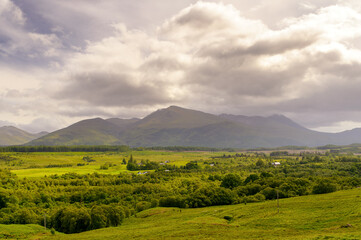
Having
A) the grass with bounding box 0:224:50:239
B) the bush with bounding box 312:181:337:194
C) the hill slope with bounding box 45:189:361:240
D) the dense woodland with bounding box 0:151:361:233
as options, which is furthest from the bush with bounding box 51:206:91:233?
the bush with bounding box 312:181:337:194

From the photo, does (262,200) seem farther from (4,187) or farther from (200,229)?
(4,187)

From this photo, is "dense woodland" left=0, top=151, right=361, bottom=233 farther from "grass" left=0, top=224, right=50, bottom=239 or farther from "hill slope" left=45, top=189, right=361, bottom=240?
"hill slope" left=45, top=189, right=361, bottom=240

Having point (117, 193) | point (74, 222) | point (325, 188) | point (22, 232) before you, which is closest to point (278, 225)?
point (325, 188)

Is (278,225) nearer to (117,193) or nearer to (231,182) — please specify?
(231,182)

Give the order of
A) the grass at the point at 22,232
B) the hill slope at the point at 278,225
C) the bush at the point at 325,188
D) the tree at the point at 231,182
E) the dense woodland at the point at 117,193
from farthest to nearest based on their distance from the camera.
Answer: the tree at the point at 231,182 < the bush at the point at 325,188 < the dense woodland at the point at 117,193 < the grass at the point at 22,232 < the hill slope at the point at 278,225

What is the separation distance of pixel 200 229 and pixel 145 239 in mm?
15033

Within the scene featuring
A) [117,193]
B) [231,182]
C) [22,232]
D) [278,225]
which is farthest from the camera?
[231,182]

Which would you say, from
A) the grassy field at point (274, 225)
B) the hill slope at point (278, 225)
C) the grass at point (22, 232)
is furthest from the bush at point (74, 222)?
the hill slope at point (278, 225)

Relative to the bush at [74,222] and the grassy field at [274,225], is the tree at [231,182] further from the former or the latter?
the bush at [74,222]

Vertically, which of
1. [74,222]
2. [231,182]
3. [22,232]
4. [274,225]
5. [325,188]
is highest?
[325,188]

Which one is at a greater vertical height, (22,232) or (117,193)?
(22,232)

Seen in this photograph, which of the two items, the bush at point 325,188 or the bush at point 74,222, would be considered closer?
the bush at point 74,222

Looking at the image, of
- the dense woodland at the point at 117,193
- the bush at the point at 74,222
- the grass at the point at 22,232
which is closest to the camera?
the grass at the point at 22,232

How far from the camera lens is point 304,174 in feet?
567
